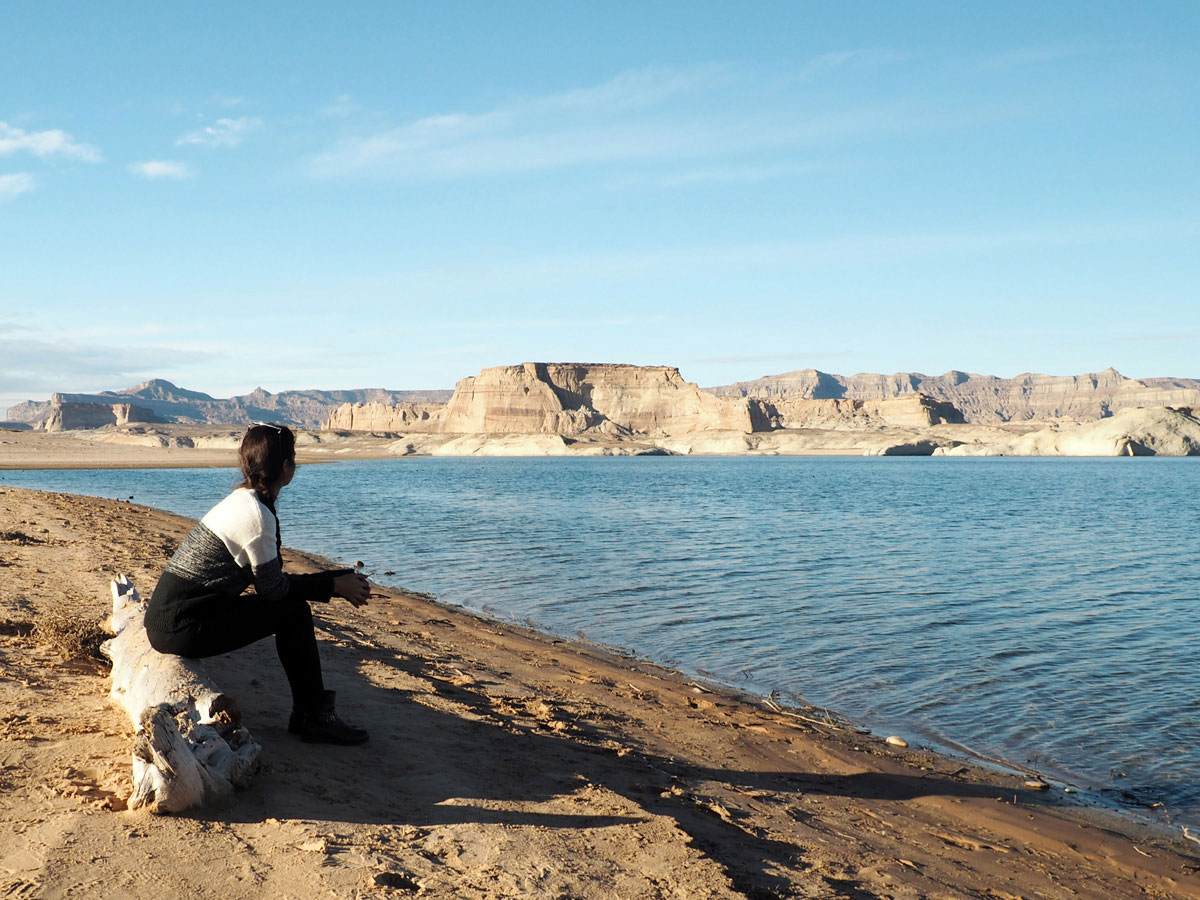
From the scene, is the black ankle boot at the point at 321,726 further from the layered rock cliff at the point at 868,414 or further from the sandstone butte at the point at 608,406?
the layered rock cliff at the point at 868,414

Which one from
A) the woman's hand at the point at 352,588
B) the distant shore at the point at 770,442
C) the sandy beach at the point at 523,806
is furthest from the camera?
the distant shore at the point at 770,442

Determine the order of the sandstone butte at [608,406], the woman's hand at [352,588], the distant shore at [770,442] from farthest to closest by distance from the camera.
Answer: the sandstone butte at [608,406] < the distant shore at [770,442] < the woman's hand at [352,588]

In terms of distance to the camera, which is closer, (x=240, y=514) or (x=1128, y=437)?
(x=240, y=514)

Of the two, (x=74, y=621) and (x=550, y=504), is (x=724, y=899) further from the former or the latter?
(x=550, y=504)

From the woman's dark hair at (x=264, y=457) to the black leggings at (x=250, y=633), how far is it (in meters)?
0.63

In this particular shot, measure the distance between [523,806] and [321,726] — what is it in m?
1.44

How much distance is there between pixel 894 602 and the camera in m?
15.3

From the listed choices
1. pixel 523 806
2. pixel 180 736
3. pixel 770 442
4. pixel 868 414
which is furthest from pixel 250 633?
pixel 868 414

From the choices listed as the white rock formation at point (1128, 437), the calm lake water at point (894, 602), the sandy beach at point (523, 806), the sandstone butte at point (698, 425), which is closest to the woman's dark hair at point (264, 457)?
the sandy beach at point (523, 806)

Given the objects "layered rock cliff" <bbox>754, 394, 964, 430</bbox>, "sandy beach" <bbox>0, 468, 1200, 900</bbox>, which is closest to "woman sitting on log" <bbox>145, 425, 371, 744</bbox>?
"sandy beach" <bbox>0, 468, 1200, 900</bbox>

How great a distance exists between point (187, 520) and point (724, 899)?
2577 cm

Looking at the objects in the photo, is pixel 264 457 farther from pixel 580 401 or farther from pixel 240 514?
pixel 580 401

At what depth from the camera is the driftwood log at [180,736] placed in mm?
4008

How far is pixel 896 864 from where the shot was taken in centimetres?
495
